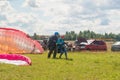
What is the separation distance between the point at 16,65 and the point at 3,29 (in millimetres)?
19311

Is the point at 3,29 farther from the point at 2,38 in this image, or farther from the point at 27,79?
the point at 27,79

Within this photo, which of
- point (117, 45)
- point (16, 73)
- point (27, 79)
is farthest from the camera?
point (117, 45)

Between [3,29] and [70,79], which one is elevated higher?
[3,29]

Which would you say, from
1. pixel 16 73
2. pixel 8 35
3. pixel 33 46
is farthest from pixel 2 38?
pixel 16 73

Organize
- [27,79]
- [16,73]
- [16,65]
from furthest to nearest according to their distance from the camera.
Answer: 1. [16,65]
2. [16,73]
3. [27,79]

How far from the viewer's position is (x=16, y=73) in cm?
1728

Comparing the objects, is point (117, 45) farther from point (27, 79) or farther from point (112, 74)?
point (27, 79)

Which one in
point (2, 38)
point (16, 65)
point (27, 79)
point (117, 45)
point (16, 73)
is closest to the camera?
point (27, 79)

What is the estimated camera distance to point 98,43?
49625 millimetres

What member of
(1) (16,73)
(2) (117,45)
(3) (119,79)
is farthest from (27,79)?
(2) (117,45)

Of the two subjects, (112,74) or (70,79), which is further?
(112,74)

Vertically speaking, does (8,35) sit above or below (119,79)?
above

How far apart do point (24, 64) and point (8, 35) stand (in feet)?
58.7

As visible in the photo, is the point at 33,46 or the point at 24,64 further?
the point at 33,46
